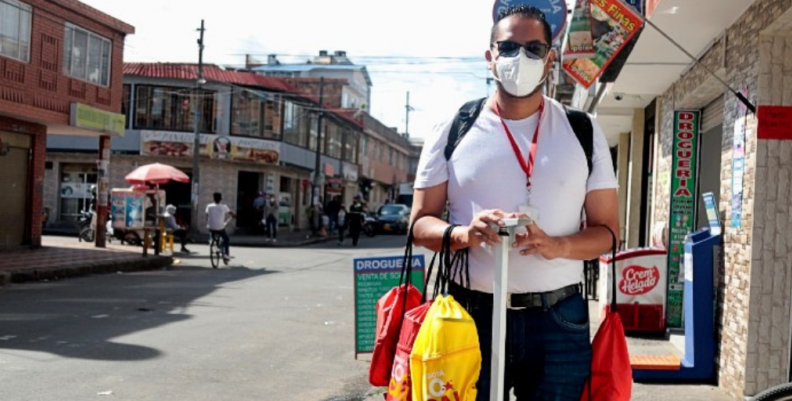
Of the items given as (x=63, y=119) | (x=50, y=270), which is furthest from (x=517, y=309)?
(x=63, y=119)

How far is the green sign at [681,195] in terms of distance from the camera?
9.84 m

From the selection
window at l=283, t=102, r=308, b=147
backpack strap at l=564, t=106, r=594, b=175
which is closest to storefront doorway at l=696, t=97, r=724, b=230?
backpack strap at l=564, t=106, r=594, b=175

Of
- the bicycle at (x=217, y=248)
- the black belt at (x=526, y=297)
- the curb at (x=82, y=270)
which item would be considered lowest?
the curb at (x=82, y=270)

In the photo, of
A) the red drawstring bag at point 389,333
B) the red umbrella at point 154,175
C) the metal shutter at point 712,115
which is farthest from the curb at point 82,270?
the red drawstring bag at point 389,333

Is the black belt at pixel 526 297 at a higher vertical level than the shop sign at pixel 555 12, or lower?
lower

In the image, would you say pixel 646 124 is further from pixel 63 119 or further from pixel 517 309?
pixel 63 119

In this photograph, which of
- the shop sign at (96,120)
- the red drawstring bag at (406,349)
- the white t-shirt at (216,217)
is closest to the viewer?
the red drawstring bag at (406,349)

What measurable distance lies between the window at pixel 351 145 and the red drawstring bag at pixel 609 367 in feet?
176

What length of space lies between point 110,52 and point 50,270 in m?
9.70

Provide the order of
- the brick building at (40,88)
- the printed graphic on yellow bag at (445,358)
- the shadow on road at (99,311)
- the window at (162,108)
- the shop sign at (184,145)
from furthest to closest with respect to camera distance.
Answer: the window at (162,108)
the shop sign at (184,145)
the brick building at (40,88)
the shadow on road at (99,311)
the printed graphic on yellow bag at (445,358)

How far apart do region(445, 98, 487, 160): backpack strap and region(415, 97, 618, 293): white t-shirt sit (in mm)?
17

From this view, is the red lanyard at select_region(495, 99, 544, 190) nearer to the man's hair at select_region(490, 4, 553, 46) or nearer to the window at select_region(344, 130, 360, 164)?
the man's hair at select_region(490, 4, 553, 46)

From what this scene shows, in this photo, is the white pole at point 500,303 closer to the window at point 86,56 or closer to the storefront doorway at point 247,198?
the window at point 86,56

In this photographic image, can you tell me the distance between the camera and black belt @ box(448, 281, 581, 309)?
8.46 ft
